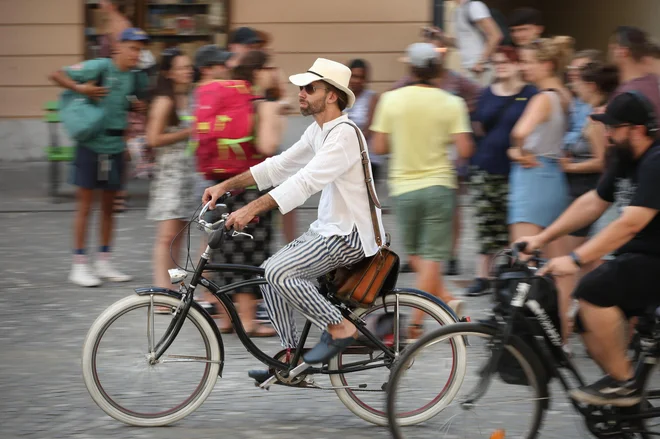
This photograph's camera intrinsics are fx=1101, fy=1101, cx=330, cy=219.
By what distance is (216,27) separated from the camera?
13.8 meters

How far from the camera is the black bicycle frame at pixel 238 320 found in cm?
504

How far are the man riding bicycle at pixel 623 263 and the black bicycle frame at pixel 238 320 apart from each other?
1.02 m

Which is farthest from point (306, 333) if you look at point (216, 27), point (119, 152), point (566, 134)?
point (216, 27)

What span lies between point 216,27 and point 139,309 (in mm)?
9222

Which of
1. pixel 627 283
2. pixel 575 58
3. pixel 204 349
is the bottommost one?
pixel 204 349

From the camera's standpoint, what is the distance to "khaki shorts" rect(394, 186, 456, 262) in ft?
21.1

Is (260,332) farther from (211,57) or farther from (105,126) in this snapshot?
(105,126)

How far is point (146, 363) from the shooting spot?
5113 millimetres

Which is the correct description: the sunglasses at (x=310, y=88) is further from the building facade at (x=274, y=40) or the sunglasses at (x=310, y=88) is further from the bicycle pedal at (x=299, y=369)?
the building facade at (x=274, y=40)

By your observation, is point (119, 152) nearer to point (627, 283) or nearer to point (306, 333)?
point (306, 333)

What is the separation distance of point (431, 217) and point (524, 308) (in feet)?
6.73

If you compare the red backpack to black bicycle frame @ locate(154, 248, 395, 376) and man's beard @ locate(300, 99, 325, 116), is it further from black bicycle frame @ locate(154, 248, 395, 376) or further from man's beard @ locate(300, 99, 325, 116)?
black bicycle frame @ locate(154, 248, 395, 376)

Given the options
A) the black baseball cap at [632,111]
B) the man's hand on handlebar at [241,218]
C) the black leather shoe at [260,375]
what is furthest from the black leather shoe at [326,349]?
the black baseball cap at [632,111]

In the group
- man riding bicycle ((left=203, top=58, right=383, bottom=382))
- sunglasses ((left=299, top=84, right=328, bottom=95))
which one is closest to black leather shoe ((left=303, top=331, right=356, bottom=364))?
man riding bicycle ((left=203, top=58, right=383, bottom=382))
